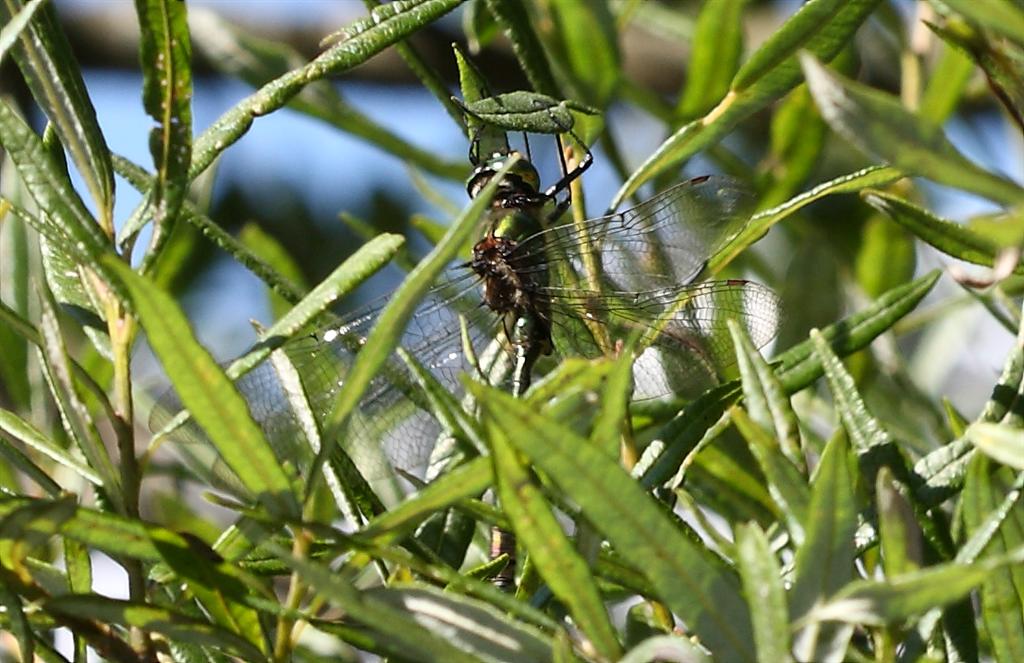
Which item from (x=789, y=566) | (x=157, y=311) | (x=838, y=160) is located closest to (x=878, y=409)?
(x=789, y=566)

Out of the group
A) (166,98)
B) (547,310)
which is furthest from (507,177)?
(166,98)

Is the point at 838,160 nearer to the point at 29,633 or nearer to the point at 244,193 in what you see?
the point at 244,193

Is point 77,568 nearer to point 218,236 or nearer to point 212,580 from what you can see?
point 212,580

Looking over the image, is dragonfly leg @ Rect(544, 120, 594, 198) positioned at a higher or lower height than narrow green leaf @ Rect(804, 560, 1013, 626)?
higher

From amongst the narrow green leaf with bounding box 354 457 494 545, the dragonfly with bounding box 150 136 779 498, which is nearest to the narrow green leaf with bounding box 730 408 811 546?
the narrow green leaf with bounding box 354 457 494 545

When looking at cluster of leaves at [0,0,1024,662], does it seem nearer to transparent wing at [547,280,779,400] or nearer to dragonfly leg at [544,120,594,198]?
dragonfly leg at [544,120,594,198]

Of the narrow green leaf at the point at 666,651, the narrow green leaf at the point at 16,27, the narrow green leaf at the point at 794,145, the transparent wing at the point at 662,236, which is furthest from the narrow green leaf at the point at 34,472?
the narrow green leaf at the point at 794,145

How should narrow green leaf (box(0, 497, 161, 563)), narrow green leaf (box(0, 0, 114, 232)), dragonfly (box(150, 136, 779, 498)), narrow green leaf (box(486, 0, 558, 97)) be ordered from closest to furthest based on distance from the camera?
narrow green leaf (box(0, 497, 161, 563)) → narrow green leaf (box(0, 0, 114, 232)) → narrow green leaf (box(486, 0, 558, 97)) → dragonfly (box(150, 136, 779, 498))
